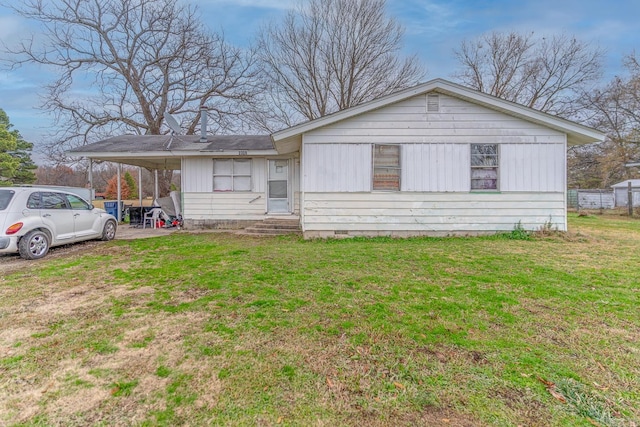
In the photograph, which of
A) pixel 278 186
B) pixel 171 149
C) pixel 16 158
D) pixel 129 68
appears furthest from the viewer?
pixel 16 158

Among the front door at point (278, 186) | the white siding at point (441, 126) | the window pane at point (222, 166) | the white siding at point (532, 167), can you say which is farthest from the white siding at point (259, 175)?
the white siding at point (532, 167)

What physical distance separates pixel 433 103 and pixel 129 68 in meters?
19.0

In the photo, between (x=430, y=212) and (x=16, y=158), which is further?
(x=16, y=158)

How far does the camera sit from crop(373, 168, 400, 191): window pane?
827 centimetres

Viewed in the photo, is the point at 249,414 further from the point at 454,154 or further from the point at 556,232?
the point at 556,232

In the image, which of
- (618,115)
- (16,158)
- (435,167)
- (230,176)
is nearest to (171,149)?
(230,176)

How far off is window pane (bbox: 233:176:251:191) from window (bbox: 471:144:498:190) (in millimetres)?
7209

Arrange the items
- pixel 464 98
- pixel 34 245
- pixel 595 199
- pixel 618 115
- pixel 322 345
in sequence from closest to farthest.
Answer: pixel 322 345, pixel 34 245, pixel 464 98, pixel 595 199, pixel 618 115

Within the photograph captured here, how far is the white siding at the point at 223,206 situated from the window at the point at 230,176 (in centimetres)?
26

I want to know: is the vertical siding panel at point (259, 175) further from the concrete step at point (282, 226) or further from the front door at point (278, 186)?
the concrete step at point (282, 226)

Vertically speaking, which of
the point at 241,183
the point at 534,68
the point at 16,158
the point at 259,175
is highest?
the point at 534,68

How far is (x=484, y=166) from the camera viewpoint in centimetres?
821

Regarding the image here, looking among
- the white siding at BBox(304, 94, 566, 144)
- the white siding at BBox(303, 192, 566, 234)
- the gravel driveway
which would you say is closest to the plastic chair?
the gravel driveway

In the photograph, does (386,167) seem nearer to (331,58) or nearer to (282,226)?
(282,226)
